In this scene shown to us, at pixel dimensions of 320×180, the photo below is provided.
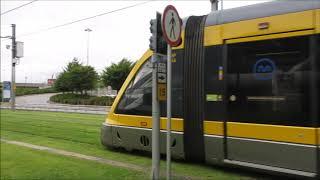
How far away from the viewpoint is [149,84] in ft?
32.4

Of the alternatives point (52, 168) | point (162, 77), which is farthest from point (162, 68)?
point (52, 168)

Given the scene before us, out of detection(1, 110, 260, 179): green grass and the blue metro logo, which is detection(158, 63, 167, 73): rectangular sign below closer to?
the blue metro logo

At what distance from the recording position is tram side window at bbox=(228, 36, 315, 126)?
A: 23.5ft

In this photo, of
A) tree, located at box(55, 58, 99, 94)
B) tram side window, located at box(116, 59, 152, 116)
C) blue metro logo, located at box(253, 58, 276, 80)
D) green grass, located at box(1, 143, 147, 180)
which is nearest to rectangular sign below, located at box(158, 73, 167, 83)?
blue metro logo, located at box(253, 58, 276, 80)

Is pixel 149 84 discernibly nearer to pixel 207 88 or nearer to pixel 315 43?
pixel 207 88

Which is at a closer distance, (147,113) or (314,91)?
(314,91)

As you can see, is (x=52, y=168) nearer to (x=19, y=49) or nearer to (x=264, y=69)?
(x=264, y=69)

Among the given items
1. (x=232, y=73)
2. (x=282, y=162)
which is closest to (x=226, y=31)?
(x=232, y=73)

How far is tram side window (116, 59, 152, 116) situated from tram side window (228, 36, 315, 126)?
226cm

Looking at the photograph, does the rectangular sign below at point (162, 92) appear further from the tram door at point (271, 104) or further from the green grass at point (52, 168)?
the green grass at point (52, 168)

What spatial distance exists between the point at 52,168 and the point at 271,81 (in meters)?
4.54

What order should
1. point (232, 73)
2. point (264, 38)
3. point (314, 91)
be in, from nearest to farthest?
point (314, 91)
point (264, 38)
point (232, 73)

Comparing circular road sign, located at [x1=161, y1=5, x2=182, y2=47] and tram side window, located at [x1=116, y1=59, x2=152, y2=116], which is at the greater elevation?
circular road sign, located at [x1=161, y1=5, x2=182, y2=47]

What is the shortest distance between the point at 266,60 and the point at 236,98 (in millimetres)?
876
